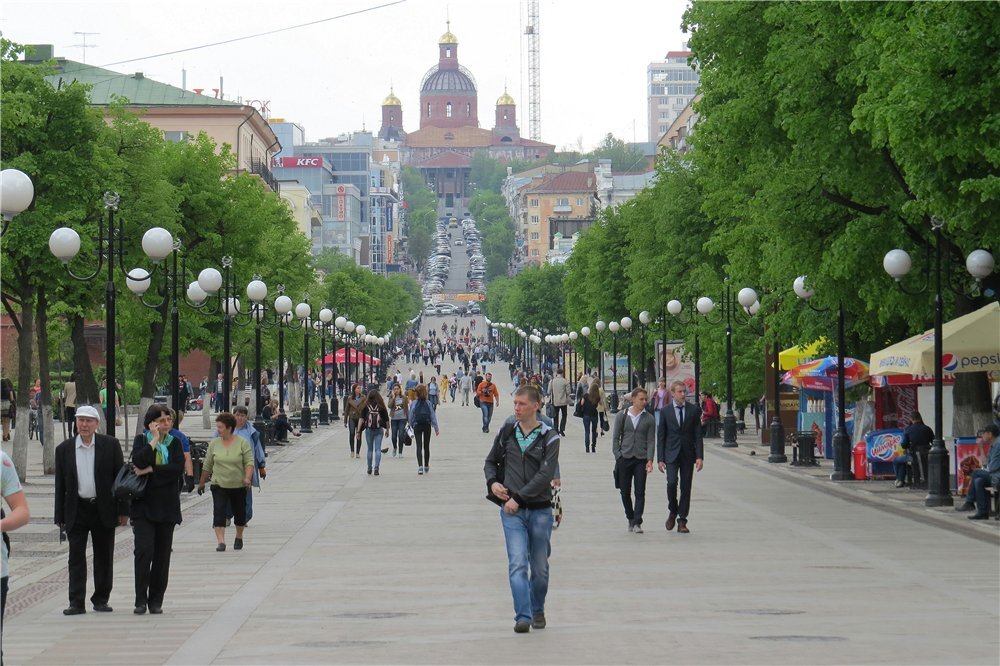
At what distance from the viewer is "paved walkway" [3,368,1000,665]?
37.4 feet

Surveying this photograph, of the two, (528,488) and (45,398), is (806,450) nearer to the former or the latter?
(45,398)

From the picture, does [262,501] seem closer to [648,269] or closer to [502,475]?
[502,475]

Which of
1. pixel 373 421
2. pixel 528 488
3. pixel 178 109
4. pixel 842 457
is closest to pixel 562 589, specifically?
pixel 528 488

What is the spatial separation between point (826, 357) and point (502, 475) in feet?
75.5

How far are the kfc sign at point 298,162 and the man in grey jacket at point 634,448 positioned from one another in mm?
165924

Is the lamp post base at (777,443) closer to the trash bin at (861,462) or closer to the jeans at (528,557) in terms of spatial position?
the trash bin at (861,462)

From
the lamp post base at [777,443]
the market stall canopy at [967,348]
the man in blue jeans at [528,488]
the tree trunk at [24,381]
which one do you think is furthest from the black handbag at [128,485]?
the lamp post base at [777,443]

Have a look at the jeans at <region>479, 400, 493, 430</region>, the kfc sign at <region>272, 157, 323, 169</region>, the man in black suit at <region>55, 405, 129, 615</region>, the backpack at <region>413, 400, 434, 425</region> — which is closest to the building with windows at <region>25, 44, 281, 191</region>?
the jeans at <region>479, 400, 493, 430</region>

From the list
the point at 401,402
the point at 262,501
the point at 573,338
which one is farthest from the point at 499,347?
the point at 262,501

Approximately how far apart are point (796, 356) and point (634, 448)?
757 inches

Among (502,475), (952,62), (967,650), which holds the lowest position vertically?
(967,650)

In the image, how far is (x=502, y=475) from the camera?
12742mm

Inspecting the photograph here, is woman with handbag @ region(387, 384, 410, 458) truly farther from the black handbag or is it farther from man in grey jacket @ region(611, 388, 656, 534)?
the black handbag

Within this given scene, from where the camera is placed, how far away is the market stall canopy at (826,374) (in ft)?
106
